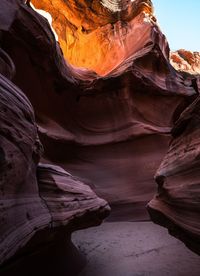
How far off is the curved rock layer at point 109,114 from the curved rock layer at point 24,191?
3235 mm

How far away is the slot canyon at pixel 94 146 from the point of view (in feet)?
9.46

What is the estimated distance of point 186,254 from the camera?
4270 mm

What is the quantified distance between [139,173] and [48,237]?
15.5 feet

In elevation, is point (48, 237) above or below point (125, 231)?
above

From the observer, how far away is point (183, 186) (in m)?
3.15

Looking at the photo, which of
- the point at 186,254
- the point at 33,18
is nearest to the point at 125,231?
the point at 186,254

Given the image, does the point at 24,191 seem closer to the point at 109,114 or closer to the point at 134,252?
the point at 134,252

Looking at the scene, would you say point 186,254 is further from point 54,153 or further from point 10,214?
point 54,153

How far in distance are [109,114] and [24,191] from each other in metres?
5.54

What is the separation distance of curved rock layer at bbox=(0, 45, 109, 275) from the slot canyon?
1 centimetres

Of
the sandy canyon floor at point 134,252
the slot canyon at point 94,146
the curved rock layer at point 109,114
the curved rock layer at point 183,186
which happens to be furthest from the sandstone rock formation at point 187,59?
the curved rock layer at point 183,186

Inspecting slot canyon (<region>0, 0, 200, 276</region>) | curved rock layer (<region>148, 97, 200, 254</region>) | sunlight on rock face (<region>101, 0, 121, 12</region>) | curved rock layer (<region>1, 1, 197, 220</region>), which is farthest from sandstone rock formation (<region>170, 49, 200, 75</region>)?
curved rock layer (<region>148, 97, 200, 254</region>)

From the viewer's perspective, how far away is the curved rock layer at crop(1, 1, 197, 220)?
6.85m

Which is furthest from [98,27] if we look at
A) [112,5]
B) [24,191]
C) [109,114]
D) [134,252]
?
[24,191]
